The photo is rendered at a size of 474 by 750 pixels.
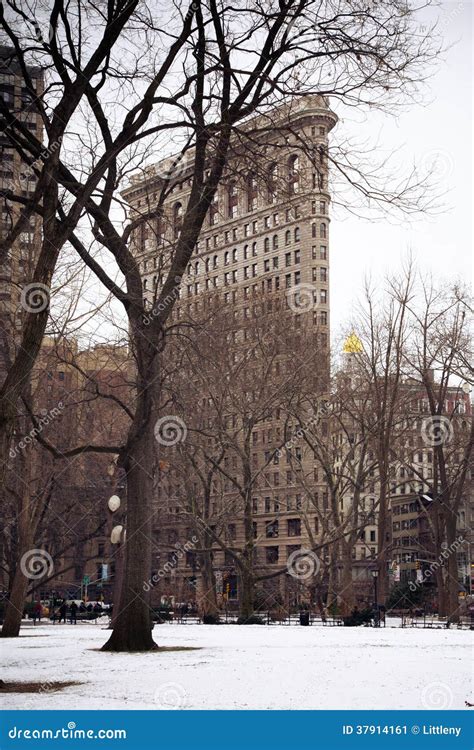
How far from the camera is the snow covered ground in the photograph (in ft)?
35.4

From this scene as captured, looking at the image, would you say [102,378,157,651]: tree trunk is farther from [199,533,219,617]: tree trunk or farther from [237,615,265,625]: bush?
[199,533,219,617]: tree trunk

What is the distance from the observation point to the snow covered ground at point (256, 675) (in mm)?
10797

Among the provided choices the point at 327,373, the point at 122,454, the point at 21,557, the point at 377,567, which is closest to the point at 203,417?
the point at 327,373

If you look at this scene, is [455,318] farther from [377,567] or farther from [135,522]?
[135,522]

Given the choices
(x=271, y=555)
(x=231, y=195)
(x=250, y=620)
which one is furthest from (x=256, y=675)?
(x=271, y=555)

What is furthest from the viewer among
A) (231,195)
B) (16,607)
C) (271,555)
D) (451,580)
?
(271,555)

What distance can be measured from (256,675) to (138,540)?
644 centimetres

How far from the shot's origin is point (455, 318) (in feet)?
147

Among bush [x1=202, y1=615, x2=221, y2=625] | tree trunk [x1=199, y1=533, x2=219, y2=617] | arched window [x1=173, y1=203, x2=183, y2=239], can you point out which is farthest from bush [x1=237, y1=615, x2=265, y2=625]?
arched window [x1=173, y1=203, x2=183, y2=239]

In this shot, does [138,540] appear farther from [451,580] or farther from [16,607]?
[451,580]

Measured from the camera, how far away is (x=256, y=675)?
13.6m

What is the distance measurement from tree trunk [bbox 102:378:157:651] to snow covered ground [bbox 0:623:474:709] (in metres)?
0.84
